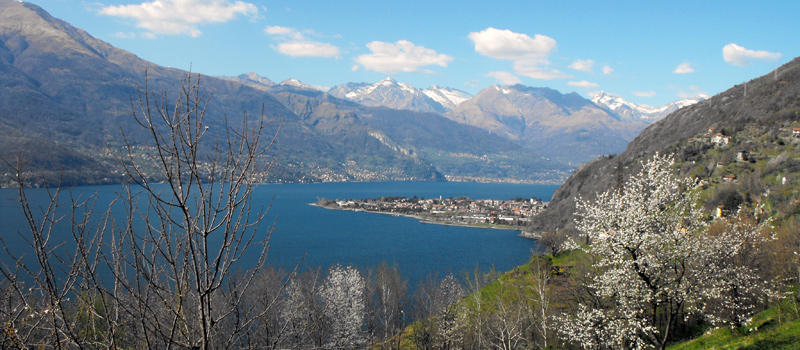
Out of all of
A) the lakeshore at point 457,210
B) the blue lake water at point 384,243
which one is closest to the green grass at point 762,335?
the blue lake water at point 384,243

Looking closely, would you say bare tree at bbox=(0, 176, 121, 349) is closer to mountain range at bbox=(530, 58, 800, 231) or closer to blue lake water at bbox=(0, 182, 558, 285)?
blue lake water at bbox=(0, 182, 558, 285)

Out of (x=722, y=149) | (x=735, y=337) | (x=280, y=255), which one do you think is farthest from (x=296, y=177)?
(x=735, y=337)

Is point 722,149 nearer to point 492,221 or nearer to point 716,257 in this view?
point 492,221

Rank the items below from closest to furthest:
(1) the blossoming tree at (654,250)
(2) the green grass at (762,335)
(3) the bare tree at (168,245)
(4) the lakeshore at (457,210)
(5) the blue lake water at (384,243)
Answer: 1. (3) the bare tree at (168,245)
2. (1) the blossoming tree at (654,250)
3. (2) the green grass at (762,335)
4. (5) the blue lake water at (384,243)
5. (4) the lakeshore at (457,210)

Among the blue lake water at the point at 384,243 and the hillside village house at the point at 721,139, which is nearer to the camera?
the blue lake water at the point at 384,243

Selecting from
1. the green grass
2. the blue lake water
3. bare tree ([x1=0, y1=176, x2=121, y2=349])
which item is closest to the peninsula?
the blue lake water

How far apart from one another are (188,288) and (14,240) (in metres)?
47.5

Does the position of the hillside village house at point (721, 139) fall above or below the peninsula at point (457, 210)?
above

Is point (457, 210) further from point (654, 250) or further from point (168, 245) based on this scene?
point (168, 245)

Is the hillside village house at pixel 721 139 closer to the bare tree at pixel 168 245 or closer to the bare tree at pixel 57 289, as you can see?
the bare tree at pixel 168 245

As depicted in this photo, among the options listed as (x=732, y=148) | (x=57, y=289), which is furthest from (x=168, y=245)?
(x=732, y=148)

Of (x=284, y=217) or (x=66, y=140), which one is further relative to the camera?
(x=66, y=140)

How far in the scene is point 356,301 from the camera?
23.4 meters

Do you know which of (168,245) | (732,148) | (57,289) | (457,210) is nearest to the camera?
(168,245)
